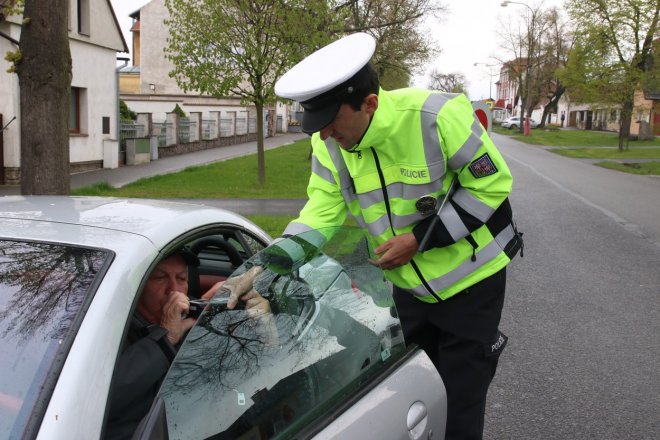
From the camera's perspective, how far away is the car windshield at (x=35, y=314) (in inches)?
65.7

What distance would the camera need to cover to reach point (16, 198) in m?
2.85

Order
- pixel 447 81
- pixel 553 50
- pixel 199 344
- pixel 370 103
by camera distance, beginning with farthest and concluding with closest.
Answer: pixel 447 81
pixel 553 50
pixel 370 103
pixel 199 344

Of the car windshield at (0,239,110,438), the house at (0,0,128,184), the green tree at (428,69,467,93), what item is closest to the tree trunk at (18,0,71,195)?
the car windshield at (0,239,110,438)

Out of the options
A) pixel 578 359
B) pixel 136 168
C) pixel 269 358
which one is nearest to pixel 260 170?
pixel 136 168

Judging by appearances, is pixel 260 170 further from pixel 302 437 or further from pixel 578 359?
pixel 302 437

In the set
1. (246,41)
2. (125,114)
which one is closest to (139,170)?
(125,114)

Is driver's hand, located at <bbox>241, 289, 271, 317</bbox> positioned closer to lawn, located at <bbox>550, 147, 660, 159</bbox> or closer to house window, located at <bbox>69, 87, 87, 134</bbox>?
house window, located at <bbox>69, 87, 87, 134</bbox>

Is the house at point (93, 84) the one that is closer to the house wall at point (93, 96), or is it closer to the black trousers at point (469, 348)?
the house wall at point (93, 96)

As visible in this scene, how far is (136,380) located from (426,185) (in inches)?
45.0

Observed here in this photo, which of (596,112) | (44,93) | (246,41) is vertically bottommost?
(44,93)

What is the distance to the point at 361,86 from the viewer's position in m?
2.29

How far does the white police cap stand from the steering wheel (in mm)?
1244

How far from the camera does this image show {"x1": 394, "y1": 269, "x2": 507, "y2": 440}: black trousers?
2.58 meters

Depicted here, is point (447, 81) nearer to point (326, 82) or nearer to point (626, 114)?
point (626, 114)
